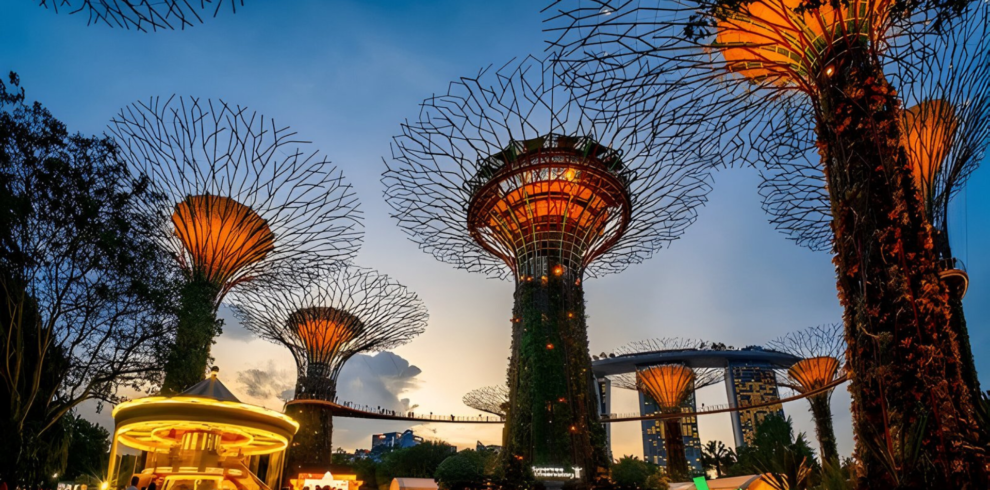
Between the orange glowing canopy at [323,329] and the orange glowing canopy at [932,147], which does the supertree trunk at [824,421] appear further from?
the orange glowing canopy at [323,329]

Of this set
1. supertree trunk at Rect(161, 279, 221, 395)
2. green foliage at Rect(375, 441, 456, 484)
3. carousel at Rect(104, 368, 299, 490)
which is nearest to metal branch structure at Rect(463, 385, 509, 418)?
green foliage at Rect(375, 441, 456, 484)

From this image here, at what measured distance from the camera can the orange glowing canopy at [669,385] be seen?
115ft

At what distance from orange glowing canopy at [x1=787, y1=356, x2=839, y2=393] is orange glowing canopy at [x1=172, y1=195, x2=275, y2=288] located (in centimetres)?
2649

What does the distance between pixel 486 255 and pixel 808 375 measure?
18.3m

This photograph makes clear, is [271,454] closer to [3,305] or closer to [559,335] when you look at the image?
[3,305]

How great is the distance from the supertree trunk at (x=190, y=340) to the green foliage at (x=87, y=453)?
13331 millimetres

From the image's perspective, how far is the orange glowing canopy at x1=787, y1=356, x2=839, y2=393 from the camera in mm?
29047

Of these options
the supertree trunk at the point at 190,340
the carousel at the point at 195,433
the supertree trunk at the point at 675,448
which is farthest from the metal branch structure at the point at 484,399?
the carousel at the point at 195,433

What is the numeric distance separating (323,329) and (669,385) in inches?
817

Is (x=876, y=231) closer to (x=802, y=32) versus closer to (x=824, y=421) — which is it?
(x=802, y=32)

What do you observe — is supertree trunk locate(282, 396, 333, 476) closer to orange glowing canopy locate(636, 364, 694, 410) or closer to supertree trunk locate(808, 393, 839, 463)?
orange glowing canopy locate(636, 364, 694, 410)

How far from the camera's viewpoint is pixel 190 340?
16.8 m

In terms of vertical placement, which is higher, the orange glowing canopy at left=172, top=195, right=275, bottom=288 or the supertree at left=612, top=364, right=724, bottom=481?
the orange glowing canopy at left=172, top=195, right=275, bottom=288

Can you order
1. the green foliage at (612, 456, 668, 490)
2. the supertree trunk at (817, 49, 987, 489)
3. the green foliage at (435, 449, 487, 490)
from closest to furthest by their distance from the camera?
the supertree trunk at (817, 49, 987, 489) → the green foliage at (435, 449, 487, 490) → the green foliage at (612, 456, 668, 490)
